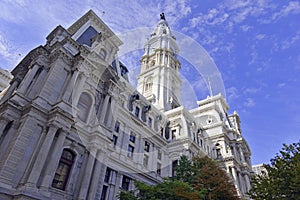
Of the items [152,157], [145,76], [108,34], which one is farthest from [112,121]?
[145,76]

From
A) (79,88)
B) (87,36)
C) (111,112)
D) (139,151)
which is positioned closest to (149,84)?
(139,151)

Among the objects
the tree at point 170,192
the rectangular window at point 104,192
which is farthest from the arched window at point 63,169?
the rectangular window at point 104,192

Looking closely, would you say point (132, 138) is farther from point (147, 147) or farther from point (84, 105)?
point (84, 105)

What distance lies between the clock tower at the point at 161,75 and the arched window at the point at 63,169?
27227 millimetres

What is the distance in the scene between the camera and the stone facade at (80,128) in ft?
56.2

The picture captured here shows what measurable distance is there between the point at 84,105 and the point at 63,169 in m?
6.65

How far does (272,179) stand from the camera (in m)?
16.9

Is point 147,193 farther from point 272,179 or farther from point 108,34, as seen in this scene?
point 108,34

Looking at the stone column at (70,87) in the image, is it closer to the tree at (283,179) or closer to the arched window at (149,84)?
the tree at (283,179)

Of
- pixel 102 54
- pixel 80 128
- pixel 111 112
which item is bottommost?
pixel 80 128

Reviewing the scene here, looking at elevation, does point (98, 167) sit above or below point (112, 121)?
below

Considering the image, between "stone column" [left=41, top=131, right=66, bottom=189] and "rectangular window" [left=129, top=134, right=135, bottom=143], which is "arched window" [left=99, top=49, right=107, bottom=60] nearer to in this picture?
"rectangular window" [left=129, top=134, right=135, bottom=143]

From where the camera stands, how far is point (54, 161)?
1748cm

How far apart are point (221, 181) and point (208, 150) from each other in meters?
23.5
